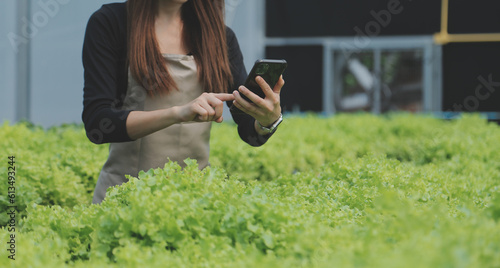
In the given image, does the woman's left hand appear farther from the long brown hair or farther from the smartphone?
the long brown hair

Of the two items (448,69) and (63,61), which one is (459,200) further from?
(448,69)

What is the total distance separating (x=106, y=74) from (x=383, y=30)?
12.9 m

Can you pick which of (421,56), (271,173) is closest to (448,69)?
(421,56)

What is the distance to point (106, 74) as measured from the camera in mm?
3121

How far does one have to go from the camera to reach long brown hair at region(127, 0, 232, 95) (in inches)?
125

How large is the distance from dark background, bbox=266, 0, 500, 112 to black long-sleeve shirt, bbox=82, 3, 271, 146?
12549 mm

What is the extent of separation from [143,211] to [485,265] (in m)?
1.18

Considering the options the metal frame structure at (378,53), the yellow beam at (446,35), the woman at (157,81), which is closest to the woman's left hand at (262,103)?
the woman at (157,81)

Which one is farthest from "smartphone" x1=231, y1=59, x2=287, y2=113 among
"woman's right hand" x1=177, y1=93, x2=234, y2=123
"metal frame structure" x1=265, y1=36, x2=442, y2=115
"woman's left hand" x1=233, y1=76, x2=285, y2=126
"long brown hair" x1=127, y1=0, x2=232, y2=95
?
"metal frame structure" x1=265, y1=36, x2=442, y2=115

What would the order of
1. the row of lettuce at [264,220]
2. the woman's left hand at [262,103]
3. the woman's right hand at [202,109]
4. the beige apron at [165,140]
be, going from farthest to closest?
the beige apron at [165,140]
the woman's left hand at [262,103]
the woman's right hand at [202,109]
the row of lettuce at [264,220]

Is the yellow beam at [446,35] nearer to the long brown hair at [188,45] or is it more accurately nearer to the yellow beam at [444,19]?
the yellow beam at [444,19]

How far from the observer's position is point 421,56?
50.5 ft

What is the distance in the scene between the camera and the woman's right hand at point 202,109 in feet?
9.20

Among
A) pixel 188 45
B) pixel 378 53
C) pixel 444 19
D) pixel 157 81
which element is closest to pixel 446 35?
pixel 444 19
